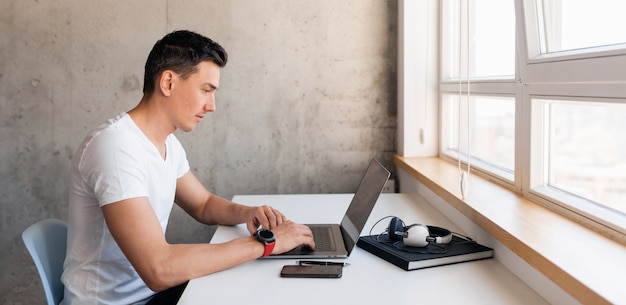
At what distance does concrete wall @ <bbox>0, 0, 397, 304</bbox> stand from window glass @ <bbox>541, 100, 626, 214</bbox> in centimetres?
135

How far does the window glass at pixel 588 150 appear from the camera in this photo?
1507 mm

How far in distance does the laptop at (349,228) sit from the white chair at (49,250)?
66cm

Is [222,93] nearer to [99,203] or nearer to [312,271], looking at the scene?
[99,203]

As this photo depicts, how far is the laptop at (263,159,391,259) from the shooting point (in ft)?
5.79

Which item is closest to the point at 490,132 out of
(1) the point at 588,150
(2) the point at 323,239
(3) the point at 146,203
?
(1) the point at 588,150

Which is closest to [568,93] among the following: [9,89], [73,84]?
[73,84]

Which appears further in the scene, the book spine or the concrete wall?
the concrete wall

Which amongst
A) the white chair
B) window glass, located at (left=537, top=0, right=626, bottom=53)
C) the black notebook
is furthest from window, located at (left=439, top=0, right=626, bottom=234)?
the white chair

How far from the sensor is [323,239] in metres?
1.94

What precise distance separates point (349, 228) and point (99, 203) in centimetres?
80

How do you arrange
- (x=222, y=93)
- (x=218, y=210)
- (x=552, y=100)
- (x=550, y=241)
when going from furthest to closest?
1. (x=222, y=93)
2. (x=218, y=210)
3. (x=552, y=100)
4. (x=550, y=241)

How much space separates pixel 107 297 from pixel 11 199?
1639 mm

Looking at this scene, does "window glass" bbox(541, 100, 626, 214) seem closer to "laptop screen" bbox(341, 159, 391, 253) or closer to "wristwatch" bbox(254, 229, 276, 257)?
"laptop screen" bbox(341, 159, 391, 253)

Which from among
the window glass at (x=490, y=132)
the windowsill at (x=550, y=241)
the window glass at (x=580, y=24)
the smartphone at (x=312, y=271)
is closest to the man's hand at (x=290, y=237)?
the smartphone at (x=312, y=271)
